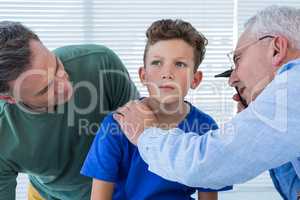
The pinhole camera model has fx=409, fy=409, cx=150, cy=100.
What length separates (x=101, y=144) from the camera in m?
1.19

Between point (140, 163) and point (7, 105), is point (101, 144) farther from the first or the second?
point (7, 105)

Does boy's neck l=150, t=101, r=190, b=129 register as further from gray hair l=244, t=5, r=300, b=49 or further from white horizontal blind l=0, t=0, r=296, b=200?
white horizontal blind l=0, t=0, r=296, b=200

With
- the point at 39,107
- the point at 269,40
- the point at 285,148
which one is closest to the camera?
the point at 285,148

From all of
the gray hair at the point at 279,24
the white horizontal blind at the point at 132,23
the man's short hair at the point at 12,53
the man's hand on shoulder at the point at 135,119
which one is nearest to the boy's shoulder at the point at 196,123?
the man's hand on shoulder at the point at 135,119

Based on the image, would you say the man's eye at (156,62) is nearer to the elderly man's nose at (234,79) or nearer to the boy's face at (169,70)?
the boy's face at (169,70)

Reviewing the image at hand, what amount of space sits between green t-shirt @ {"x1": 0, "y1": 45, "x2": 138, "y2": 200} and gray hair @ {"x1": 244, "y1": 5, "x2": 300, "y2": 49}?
569mm

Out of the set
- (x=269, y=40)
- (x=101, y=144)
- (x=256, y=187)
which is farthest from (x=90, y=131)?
(x=256, y=187)

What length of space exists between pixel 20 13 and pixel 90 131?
124cm

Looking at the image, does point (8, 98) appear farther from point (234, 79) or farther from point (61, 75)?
point (234, 79)

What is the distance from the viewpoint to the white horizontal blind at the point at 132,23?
237 cm

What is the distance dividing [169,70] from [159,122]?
0.17 meters

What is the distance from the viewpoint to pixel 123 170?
1.21 metres

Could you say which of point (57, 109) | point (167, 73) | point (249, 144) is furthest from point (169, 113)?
point (249, 144)

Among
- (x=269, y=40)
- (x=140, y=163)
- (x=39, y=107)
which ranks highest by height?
(x=269, y=40)
